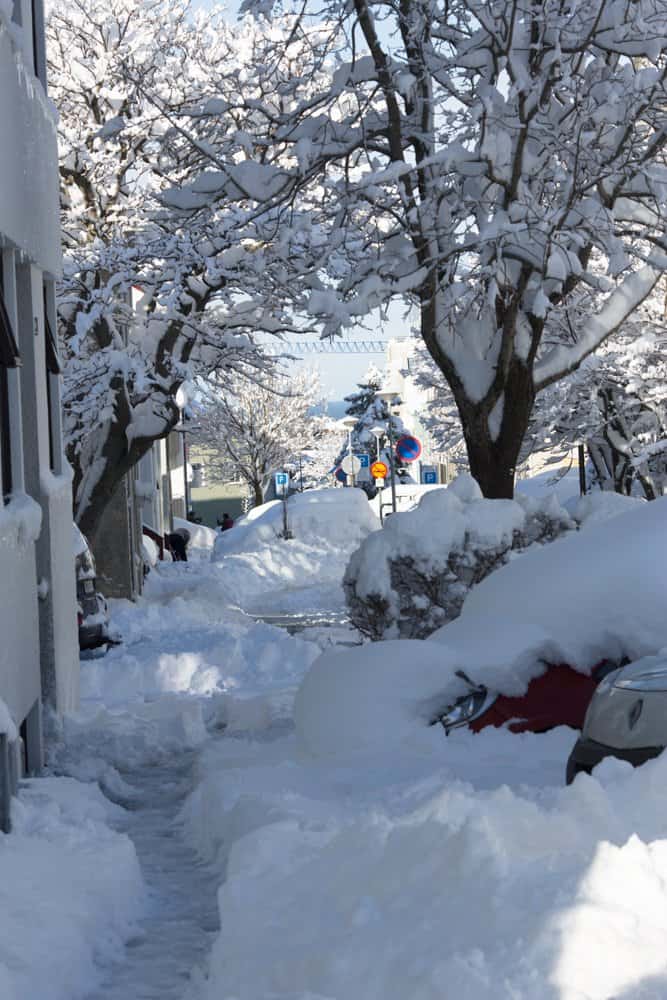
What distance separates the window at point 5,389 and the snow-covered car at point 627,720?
13.7ft

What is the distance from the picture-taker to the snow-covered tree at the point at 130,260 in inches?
758

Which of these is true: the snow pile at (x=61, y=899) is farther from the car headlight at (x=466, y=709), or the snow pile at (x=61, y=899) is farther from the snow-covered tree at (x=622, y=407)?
the snow-covered tree at (x=622, y=407)

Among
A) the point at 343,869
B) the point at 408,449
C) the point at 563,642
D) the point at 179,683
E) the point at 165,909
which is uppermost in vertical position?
the point at 408,449

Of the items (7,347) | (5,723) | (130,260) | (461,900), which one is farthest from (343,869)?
(130,260)

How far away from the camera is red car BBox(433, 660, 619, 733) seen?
7246 mm

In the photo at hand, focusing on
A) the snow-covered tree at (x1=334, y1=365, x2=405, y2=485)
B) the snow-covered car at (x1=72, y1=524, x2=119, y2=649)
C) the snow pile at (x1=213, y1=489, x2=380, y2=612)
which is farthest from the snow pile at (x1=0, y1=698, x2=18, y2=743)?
the snow-covered tree at (x1=334, y1=365, x2=405, y2=485)

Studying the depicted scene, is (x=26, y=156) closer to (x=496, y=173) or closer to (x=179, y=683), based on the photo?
(x=496, y=173)

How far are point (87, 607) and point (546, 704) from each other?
28.8ft

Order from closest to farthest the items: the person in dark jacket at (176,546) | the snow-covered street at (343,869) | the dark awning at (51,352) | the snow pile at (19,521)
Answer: the snow-covered street at (343,869) → the snow pile at (19,521) → the dark awning at (51,352) → the person in dark jacket at (176,546)

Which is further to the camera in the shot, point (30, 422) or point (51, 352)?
point (51, 352)

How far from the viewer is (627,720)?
584 cm

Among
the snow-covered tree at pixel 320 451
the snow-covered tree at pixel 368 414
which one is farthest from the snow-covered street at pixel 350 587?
the snow-covered tree at pixel 368 414

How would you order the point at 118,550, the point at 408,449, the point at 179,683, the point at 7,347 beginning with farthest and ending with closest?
1. the point at 408,449
2. the point at 118,550
3. the point at 179,683
4. the point at 7,347

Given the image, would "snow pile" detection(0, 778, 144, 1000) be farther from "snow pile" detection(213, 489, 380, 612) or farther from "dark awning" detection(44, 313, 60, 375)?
"snow pile" detection(213, 489, 380, 612)
